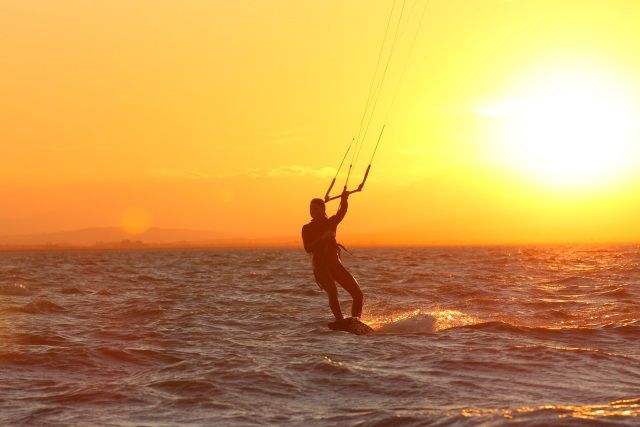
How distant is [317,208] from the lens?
1645 centimetres

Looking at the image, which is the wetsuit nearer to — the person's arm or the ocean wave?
the person's arm

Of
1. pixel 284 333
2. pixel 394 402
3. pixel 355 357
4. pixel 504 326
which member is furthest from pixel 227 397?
pixel 504 326

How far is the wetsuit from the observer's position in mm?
16500

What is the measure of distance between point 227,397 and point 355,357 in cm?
327

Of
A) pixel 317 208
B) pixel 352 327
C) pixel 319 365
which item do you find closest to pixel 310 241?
pixel 317 208

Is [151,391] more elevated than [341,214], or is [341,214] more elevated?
[341,214]

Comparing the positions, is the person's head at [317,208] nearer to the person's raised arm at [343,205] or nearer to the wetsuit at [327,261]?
the wetsuit at [327,261]

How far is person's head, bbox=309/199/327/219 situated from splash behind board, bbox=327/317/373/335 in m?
2.09

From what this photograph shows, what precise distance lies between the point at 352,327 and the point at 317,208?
2417 millimetres

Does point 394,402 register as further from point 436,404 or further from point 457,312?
point 457,312

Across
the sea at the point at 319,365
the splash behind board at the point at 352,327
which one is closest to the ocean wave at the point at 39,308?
the sea at the point at 319,365

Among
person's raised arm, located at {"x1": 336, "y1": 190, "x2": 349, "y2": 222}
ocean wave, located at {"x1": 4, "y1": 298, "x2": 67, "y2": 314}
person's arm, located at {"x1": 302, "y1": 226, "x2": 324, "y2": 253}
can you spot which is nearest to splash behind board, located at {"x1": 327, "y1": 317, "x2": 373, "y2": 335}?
person's arm, located at {"x1": 302, "y1": 226, "x2": 324, "y2": 253}

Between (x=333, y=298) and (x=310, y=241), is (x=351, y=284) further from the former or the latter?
(x=310, y=241)

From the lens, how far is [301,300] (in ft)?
80.7
